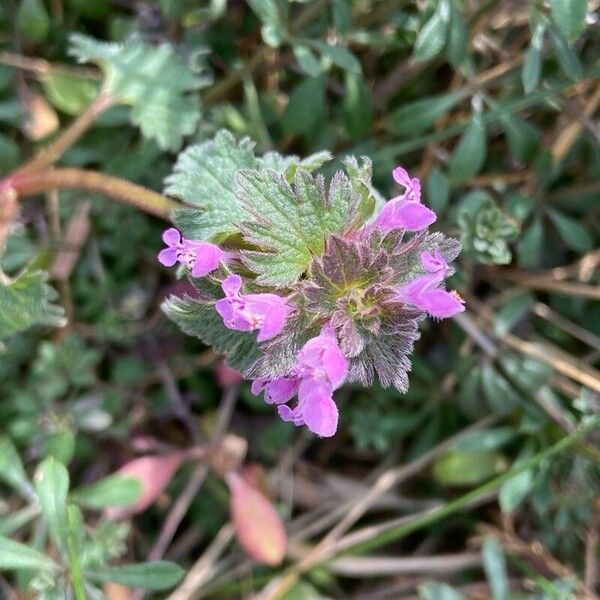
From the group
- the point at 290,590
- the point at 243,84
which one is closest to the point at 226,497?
the point at 290,590

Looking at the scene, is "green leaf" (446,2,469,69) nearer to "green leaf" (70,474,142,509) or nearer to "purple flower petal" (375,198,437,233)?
"purple flower petal" (375,198,437,233)

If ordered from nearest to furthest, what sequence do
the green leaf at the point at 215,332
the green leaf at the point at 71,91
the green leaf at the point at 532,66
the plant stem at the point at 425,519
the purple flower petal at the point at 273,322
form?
the purple flower petal at the point at 273,322 → the green leaf at the point at 215,332 → the green leaf at the point at 532,66 → the plant stem at the point at 425,519 → the green leaf at the point at 71,91

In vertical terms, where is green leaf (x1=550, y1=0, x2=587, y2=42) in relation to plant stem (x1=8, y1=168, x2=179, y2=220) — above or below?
above

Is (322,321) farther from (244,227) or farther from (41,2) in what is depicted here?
(41,2)

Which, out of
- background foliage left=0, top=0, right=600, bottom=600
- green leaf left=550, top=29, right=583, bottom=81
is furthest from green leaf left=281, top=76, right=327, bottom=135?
green leaf left=550, top=29, right=583, bottom=81

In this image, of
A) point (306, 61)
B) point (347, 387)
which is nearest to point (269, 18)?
point (306, 61)

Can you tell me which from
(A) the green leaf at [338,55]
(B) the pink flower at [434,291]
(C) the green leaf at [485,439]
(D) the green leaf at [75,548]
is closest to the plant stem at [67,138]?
(A) the green leaf at [338,55]

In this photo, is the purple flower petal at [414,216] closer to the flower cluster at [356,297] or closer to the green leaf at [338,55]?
the flower cluster at [356,297]
